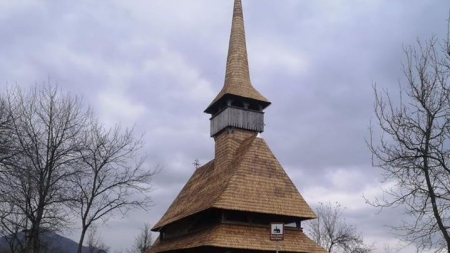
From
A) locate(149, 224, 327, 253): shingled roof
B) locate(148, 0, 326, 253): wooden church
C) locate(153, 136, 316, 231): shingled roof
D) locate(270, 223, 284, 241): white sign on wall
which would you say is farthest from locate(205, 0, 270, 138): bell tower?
locate(270, 223, 284, 241): white sign on wall

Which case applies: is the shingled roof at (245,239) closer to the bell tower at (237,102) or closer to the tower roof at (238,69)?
the bell tower at (237,102)

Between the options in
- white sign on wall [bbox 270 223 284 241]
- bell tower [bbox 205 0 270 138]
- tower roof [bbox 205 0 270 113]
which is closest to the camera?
white sign on wall [bbox 270 223 284 241]

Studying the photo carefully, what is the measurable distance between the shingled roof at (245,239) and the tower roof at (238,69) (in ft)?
30.5

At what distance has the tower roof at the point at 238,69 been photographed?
28125 millimetres

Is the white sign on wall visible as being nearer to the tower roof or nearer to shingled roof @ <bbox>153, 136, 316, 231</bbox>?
shingled roof @ <bbox>153, 136, 316, 231</bbox>

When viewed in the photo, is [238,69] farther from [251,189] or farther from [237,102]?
[251,189]

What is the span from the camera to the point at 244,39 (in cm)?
3184

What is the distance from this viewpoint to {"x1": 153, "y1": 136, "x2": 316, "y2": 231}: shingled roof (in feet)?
71.2

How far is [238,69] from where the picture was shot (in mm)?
30000

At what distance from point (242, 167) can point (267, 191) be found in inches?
72.2

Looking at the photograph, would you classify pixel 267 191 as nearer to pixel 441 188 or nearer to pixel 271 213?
pixel 271 213

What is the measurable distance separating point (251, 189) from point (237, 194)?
1065 mm

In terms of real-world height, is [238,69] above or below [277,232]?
above

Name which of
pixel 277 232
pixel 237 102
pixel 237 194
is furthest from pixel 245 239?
pixel 237 102
